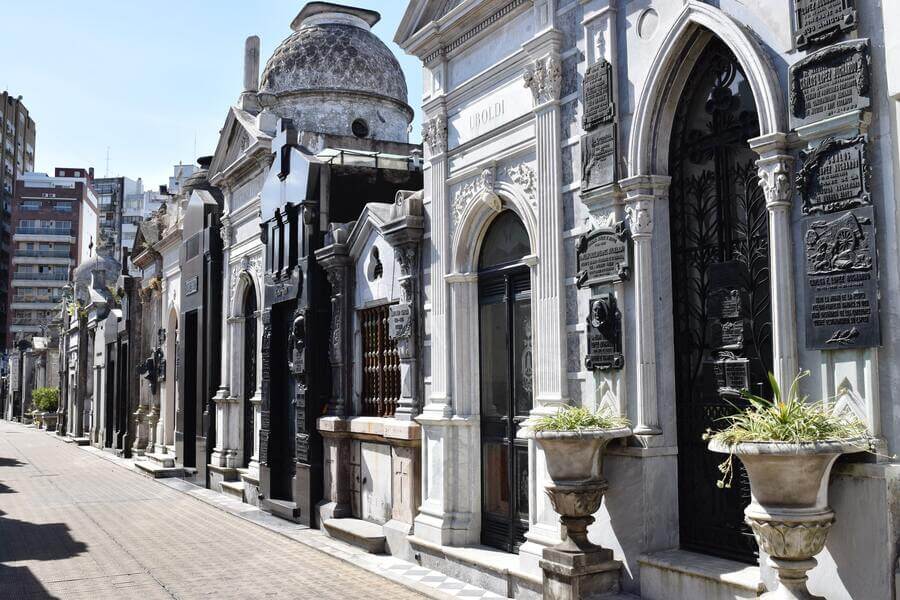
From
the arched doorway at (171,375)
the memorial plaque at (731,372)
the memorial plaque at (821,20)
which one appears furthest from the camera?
the arched doorway at (171,375)

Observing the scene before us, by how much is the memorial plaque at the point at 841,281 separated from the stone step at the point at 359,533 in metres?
6.84

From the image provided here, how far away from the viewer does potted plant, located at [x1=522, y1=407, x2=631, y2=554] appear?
705cm

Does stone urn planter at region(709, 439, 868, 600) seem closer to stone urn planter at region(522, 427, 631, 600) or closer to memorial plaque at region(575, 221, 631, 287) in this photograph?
stone urn planter at region(522, 427, 631, 600)

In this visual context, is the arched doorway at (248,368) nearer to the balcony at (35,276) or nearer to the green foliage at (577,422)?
the green foliage at (577,422)

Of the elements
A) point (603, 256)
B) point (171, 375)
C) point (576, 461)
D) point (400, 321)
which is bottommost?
point (576, 461)

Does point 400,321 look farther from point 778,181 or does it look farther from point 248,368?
point 248,368

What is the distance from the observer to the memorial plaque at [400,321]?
10.8 meters

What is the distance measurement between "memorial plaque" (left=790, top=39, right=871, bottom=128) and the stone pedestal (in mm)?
3714

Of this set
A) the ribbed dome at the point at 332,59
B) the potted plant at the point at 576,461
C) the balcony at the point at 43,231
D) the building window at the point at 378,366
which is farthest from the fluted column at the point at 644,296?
the balcony at the point at 43,231

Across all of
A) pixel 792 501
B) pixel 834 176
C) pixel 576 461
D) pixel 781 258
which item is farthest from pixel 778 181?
pixel 576 461

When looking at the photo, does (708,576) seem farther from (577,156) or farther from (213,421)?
(213,421)

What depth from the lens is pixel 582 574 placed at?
7.09 metres

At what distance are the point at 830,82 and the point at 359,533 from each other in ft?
26.4

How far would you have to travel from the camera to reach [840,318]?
5.53m
